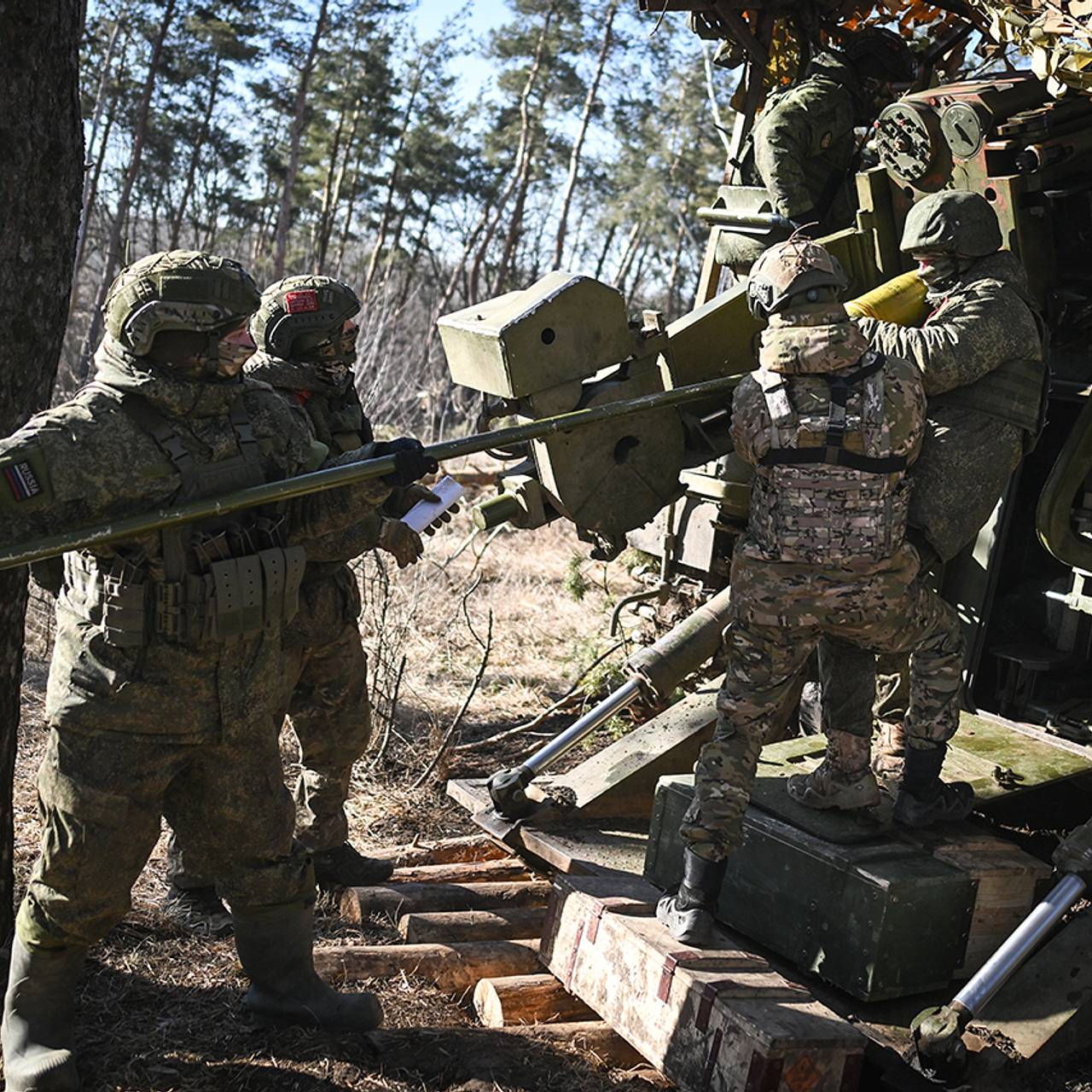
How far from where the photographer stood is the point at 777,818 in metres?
4.78

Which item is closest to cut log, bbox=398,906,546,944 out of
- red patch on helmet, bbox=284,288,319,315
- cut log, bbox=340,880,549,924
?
cut log, bbox=340,880,549,924

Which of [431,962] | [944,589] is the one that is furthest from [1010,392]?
[431,962]

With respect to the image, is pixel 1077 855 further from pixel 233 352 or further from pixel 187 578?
pixel 233 352

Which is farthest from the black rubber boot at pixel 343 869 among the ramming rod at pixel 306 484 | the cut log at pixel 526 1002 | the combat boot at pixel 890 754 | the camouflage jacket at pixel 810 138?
the camouflage jacket at pixel 810 138

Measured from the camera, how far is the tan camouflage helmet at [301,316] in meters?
4.88

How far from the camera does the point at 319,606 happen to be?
4.88 metres

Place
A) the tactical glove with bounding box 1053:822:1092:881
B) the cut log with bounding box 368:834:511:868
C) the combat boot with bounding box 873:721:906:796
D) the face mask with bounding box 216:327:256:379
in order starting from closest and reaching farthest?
the face mask with bounding box 216:327:256:379 → the tactical glove with bounding box 1053:822:1092:881 → the combat boot with bounding box 873:721:906:796 → the cut log with bounding box 368:834:511:868

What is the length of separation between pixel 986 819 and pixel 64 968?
348 centimetres

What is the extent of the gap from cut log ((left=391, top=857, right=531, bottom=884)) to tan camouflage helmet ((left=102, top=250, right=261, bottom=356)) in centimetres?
263

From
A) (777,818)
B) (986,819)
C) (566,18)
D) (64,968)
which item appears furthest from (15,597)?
(566,18)

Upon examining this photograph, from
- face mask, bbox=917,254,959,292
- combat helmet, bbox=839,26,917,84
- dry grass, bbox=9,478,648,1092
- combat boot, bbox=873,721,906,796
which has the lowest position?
dry grass, bbox=9,478,648,1092

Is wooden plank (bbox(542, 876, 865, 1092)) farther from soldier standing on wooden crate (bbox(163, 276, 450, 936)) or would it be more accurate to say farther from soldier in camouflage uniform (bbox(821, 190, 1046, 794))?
soldier standing on wooden crate (bbox(163, 276, 450, 936))

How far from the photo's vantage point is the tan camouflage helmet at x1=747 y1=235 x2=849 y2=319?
4.32 m

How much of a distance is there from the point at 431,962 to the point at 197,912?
89cm
